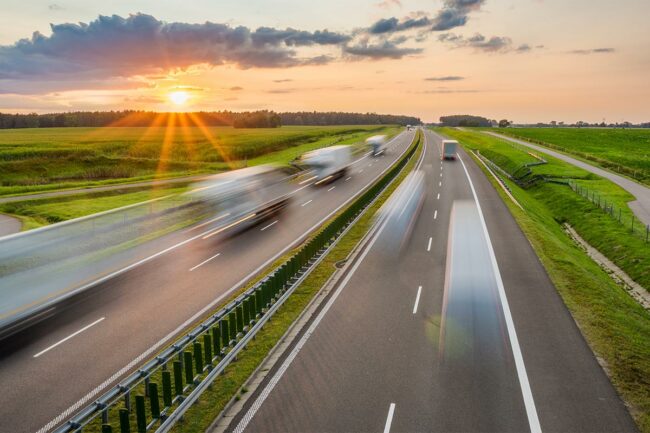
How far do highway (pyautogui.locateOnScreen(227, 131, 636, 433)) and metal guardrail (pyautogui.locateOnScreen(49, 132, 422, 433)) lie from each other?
4.52ft

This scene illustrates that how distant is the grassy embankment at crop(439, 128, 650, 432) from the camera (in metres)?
11.3

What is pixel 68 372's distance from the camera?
11164mm

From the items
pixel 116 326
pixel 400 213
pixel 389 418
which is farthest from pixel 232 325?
pixel 400 213

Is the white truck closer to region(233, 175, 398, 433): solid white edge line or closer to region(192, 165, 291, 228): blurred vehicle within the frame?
region(192, 165, 291, 228): blurred vehicle

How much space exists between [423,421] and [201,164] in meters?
57.1

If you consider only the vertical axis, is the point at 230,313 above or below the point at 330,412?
above

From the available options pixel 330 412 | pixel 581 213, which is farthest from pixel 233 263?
pixel 581 213

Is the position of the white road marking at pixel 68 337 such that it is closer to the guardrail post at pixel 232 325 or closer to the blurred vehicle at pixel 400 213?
the guardrail post at pixel 232 325

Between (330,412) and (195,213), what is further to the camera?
(195,213)

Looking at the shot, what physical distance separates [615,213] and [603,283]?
17.7 m

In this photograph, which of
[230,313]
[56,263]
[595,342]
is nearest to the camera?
Result: [230,313]

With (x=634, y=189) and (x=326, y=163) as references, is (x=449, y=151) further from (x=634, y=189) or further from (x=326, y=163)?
(x=634, y=189)

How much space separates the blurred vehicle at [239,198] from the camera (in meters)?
30.3

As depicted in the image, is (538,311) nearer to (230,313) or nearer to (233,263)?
(230,313)
